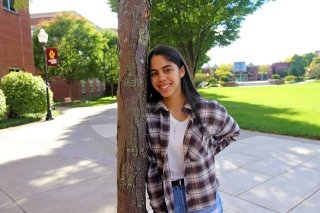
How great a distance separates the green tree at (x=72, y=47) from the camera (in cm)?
2753

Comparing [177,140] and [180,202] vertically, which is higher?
[177,140]

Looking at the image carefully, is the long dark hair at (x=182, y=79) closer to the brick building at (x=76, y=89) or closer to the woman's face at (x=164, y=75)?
the woman's face at (x=164, y=75)

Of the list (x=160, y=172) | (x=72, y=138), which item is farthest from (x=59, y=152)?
(x=160, y=172)

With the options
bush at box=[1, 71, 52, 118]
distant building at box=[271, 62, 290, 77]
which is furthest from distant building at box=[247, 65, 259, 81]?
bush at box=[1, 71, 52, 118]

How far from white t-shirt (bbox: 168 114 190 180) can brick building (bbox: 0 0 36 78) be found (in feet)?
58.1

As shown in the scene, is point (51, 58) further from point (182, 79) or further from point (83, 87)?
point (83, 87)

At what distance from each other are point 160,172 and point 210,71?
100558 mm

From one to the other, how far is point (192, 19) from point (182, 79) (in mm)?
14226

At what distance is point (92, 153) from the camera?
745 cm

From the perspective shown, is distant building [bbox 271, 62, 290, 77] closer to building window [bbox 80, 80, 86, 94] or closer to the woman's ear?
building window [bbox 80, 80, 86, 94]

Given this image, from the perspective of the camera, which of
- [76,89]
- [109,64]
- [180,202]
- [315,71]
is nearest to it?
[180,202]

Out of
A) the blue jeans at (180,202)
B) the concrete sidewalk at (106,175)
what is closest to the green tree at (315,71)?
the concrete sidewalk at (106,175)

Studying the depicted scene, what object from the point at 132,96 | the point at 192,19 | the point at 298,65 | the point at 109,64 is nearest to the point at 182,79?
the point at 132,96

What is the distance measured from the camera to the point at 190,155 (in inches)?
84.0
